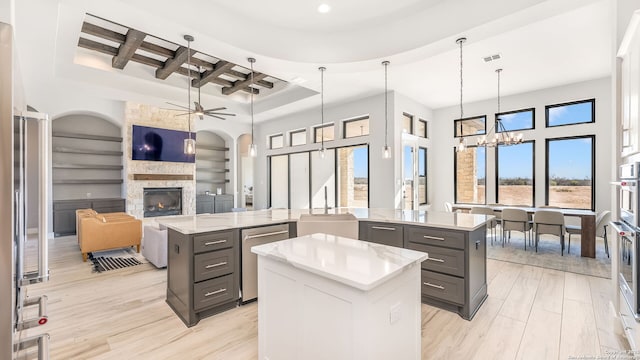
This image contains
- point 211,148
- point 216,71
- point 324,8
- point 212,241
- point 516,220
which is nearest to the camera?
point 212,241

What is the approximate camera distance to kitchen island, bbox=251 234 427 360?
4.43ft

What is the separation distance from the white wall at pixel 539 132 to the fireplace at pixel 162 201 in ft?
23.5

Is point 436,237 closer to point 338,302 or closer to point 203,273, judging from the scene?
point 338,302

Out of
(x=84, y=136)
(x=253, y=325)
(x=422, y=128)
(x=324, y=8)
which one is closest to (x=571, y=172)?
(x=422, y=128)

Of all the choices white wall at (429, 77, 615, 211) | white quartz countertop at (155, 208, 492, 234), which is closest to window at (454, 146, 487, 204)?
white wall at (429, 77, 615, 211)

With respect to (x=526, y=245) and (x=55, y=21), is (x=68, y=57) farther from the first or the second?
(x=526, y=245)

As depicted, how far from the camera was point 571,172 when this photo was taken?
6152mm

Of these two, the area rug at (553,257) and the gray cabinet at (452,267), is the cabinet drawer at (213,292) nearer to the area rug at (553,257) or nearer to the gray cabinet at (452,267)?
the gray cabinet at (452,267)

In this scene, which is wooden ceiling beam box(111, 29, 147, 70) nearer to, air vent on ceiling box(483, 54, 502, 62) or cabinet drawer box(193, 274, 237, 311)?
cabinet drawer box(193, 274, 237, 311)

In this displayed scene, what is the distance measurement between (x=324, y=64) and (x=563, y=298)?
4131 millimetres

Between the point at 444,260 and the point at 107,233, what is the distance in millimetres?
5087

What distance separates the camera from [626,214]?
2.05 metres

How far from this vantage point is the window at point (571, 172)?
5.94 meters

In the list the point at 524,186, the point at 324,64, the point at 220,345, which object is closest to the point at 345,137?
the point at 324,64
